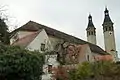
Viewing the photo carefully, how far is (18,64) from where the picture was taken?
2122 cm

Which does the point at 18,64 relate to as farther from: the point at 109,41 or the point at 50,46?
the point at 109,41

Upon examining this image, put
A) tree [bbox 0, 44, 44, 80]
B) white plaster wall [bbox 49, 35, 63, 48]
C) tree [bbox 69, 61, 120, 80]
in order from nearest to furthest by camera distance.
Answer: tree [bbox 0, 44, 44, 80], tree [bbox 69, 61, 120, 80], white plaster wall [bbox 49, 35, 63, 48]

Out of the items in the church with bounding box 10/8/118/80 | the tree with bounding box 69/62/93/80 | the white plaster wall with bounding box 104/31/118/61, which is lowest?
the tree with bounding box 69/62/93/80

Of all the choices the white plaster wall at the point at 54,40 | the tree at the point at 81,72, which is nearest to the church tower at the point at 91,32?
the white plaster wall at the point at 54,40

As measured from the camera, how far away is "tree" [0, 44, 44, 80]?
2117cm

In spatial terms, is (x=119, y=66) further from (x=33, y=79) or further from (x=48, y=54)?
(x=33, y=79)

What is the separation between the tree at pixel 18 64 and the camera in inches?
834

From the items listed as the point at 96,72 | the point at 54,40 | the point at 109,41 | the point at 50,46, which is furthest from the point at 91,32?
the point at 96,72

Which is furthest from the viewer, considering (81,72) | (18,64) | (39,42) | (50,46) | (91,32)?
(91,32)

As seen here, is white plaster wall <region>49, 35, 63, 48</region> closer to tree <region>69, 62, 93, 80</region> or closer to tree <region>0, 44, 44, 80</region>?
tree <region>69, 62, 93, 80</region>

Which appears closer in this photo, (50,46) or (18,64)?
(18,64)

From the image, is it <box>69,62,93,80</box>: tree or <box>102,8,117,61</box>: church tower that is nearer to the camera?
<box>69,62,93,80</box>: tree

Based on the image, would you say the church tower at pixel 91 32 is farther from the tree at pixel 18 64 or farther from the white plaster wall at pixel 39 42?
the tree at pixel 18 64

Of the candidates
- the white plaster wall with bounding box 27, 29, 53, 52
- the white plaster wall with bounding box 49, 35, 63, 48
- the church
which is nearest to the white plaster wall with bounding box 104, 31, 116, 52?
the church
